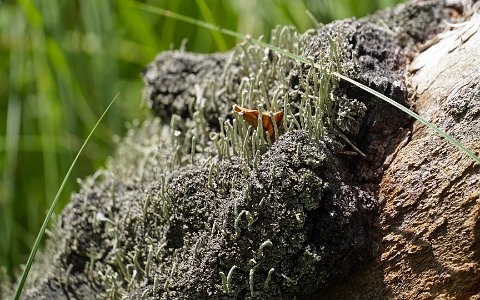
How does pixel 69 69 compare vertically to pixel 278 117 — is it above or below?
above

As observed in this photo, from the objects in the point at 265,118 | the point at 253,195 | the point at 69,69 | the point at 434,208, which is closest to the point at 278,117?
the point at 265,118

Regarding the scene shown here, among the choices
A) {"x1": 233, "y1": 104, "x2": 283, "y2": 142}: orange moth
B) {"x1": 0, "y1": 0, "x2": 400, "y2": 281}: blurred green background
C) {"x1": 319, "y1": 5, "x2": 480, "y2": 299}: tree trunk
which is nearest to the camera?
{"x1": 319, "y1": 5, "x2": 480, "y2": 299}: tree trunk

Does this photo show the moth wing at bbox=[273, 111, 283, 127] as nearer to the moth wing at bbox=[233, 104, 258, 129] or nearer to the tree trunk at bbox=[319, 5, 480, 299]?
the moth wing at bbox=[233, 104, 258, 129]

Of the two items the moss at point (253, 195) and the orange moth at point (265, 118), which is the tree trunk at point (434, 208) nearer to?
the moss at point (253, 195)

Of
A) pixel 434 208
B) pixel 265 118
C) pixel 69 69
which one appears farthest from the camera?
pixel 69 69

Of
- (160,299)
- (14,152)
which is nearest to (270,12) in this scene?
(14,152)

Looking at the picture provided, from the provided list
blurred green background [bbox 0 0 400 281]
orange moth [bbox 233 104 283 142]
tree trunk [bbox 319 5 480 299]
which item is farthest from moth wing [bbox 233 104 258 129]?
blurred green background [bbox 0 0 400 281]

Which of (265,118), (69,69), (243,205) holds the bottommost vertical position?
(243,205)

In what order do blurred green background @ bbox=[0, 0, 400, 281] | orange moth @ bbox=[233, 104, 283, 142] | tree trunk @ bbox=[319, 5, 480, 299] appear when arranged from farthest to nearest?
1. blurred green background @ bbox=[0, 0, 400, 281]
2. orange moth @ bbox=[233, 104, 283, 142]
3. tree trunk @ bbox=[319, 5, 480, 299]

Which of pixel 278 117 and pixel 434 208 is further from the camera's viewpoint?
pixel 278 117

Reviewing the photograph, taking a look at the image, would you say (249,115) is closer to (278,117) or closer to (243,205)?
(278,117)
